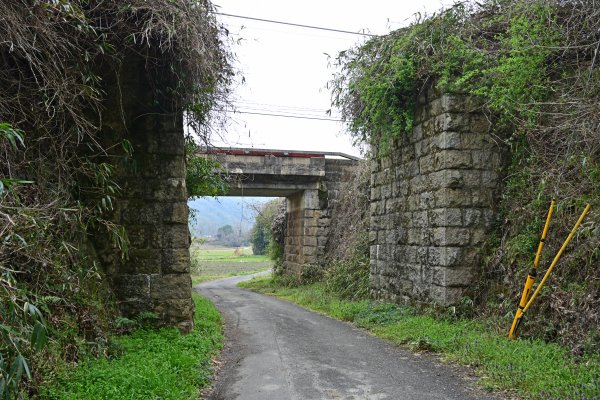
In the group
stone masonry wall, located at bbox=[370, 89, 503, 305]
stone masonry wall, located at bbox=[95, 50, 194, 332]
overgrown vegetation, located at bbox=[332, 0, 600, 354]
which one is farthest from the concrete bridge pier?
stone masonry wall, located at bbox=[95, 50, 194, 332]

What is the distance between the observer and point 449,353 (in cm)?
602

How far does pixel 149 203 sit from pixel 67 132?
168 cm

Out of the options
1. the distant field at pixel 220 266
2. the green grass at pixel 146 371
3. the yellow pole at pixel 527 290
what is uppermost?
the yellow pole at pixel 527 290

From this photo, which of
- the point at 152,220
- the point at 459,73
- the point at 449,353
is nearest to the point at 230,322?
the point at 152,220

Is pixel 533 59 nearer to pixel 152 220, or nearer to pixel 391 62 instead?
pixel 391 62

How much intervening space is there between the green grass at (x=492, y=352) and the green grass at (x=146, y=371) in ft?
8.95

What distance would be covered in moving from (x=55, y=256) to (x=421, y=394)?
3.60 meters

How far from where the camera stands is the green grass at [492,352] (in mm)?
4316

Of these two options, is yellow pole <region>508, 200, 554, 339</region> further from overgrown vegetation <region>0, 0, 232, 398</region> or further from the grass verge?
the grass verge

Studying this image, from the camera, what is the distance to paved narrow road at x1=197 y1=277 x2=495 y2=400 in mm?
4727

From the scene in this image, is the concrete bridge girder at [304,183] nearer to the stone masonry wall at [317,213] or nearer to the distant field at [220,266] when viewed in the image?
the stone masonry wall at [317,213]

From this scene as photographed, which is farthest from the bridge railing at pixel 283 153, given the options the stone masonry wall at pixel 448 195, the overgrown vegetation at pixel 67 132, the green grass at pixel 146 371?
the green grass at pixel 146 371

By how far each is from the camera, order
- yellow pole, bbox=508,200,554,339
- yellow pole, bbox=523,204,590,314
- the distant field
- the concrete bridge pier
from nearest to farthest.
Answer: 1. yellow pole, bbox=523,204,590,314
2. yellow pole, bbox=508,200,554,339
3. the concrete bridge pier
4. the distant field

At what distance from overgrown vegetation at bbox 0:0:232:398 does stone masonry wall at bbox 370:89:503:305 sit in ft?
11.8
